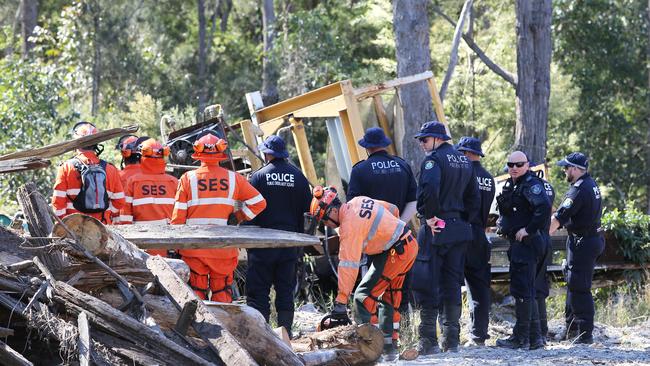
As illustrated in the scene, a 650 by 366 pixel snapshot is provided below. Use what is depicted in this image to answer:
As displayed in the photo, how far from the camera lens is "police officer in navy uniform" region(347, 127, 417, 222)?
10039 millimetres

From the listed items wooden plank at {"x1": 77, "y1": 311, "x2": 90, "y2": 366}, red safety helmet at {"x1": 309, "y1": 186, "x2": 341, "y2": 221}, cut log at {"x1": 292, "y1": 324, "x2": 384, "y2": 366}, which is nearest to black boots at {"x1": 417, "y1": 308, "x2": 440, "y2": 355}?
red safety helmet at {"x1": 309, "y1": 186, "x2": 341, "y2": 221}

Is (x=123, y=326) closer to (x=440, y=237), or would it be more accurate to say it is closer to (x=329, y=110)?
(x=440, y=237)

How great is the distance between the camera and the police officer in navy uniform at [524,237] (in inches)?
404

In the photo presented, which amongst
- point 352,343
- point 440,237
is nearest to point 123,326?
point 352,343

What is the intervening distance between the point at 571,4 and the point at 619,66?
7.45ft

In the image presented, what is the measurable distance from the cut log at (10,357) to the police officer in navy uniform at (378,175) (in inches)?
191

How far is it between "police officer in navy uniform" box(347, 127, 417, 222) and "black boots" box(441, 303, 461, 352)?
3.55 ft

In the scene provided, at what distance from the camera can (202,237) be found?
8078 millimetres

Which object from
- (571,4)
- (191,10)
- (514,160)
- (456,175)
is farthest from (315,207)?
(191,10)

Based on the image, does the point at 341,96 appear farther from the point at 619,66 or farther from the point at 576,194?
the point at 619,66

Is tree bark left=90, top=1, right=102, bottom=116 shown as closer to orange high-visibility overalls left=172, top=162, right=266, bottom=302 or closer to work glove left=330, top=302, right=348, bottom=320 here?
orange high-visibility overalls left=172, top=162, right=266, bottom=302

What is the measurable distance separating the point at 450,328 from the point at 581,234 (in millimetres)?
2058

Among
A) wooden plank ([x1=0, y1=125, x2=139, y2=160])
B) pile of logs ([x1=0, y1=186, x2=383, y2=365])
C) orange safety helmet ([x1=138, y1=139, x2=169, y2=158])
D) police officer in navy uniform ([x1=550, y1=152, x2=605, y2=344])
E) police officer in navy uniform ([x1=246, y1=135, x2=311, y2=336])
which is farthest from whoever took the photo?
police officer in navy uniform ([x1=550, y1=152, x2=605, y2=344])

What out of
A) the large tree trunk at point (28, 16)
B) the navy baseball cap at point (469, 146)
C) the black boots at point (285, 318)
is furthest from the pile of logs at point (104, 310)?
the large tree trunk at point (28, 16)
